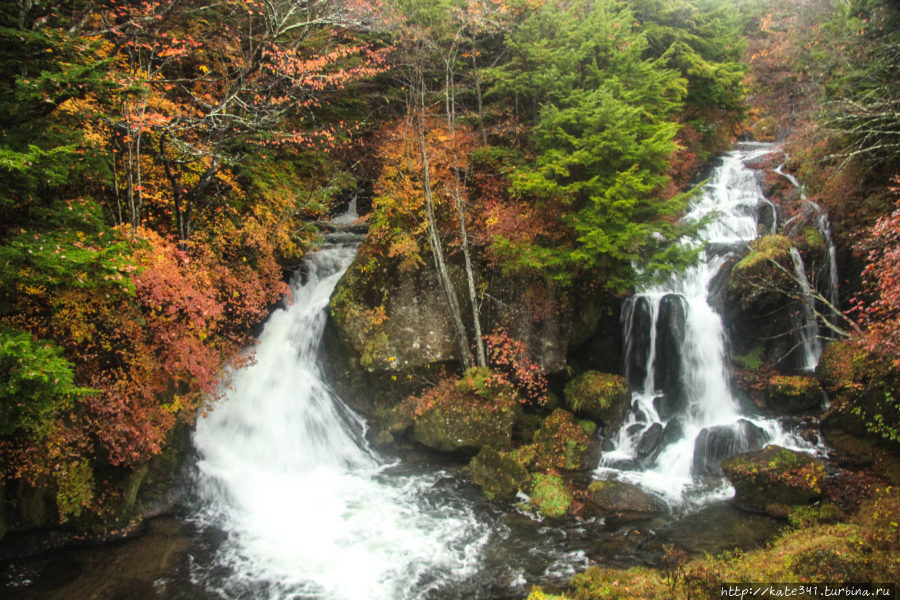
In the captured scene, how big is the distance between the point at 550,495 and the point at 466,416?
9.28 ft

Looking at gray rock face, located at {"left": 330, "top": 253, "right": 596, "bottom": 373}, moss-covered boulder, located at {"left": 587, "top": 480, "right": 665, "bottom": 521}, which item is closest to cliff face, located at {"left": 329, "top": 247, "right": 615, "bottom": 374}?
gray rock face, located at {"left": 330, "top": 253, "right": 596, "bottom": 373}

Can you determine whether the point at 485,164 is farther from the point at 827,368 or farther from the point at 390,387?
the point at 827,368

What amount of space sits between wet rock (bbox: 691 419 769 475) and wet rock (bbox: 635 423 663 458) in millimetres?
934

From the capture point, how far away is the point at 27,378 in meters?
5.36

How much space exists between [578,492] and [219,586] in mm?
7314

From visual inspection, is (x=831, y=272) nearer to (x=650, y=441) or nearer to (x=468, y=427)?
(x=650, y=441)

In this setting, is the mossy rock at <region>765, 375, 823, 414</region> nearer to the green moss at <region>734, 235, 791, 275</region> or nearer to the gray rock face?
the green moss at <region>734, 235, 791, 275</region>

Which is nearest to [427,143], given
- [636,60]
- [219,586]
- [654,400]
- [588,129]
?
[588,129]

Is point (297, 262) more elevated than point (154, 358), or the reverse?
point (297, 262)

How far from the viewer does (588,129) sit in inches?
418

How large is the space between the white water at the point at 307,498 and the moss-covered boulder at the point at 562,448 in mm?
2675

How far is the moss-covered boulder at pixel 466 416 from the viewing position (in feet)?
36.7

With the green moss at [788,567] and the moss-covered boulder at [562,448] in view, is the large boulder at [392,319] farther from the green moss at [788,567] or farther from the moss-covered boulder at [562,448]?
the green moss at [788,567]

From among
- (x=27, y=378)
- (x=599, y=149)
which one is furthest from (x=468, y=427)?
(x=27, y=378)
